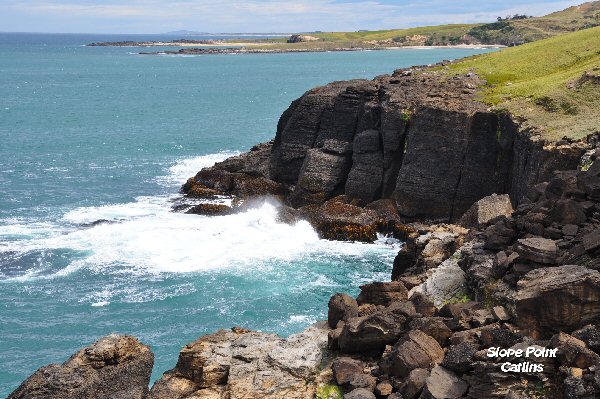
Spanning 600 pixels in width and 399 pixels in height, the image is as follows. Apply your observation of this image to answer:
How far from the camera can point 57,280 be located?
43750 millimetres

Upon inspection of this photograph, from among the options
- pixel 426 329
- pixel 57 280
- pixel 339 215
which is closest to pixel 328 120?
pixel 339 215

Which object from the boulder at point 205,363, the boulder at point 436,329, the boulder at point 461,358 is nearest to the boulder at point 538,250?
the boulder at point 436,329

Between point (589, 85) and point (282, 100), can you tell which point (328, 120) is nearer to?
point (589, 85)

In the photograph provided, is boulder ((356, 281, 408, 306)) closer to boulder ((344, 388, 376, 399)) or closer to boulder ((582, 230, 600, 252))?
boulder ((344, 388, 376, 399))

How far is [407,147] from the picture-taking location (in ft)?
178

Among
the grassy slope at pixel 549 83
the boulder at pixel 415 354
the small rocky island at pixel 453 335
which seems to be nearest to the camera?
the small rocky island at pixel 453 335

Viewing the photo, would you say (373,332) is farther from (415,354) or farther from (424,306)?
(424,306)

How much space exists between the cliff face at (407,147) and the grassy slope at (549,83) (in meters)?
1.78

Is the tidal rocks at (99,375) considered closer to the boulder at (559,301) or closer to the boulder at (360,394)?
the boulder at (360,394)

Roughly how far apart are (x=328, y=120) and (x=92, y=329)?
3315 centimetres

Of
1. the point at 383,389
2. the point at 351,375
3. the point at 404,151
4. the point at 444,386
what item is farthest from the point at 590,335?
the point at 404,151

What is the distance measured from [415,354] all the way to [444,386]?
169 centimetres

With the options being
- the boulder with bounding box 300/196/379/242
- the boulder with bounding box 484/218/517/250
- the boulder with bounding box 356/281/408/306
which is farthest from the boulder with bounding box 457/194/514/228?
the boulder with bounding box 300/196/379/242

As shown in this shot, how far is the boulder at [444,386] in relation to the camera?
691 inches
